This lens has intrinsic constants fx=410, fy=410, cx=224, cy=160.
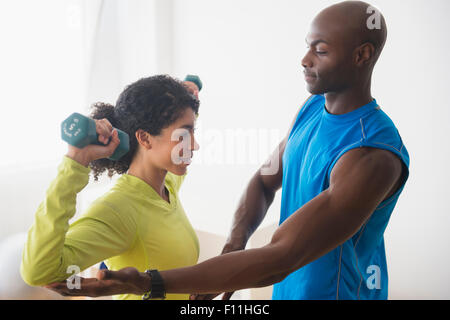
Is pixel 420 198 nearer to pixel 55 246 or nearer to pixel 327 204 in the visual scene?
pixel 327 204

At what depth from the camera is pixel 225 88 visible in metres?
2.53

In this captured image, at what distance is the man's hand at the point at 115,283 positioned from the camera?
2.04ft

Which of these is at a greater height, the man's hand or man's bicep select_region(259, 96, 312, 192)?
man's bicep select_region(259, 96, 312, 192)

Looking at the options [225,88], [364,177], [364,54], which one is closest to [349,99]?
[364,54]

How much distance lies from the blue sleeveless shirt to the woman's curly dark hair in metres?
0.31

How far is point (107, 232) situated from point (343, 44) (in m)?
0.60

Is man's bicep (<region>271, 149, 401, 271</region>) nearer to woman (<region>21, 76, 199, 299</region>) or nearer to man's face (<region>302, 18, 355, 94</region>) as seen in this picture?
man's face (<region>302, 18, 355, 94</region>)

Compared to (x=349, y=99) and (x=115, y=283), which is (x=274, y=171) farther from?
(x=115, y=283)

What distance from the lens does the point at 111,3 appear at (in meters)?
2.75

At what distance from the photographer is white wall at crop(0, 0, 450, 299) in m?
1.83

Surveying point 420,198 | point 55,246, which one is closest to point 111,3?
point 420,198

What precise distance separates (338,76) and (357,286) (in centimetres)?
47

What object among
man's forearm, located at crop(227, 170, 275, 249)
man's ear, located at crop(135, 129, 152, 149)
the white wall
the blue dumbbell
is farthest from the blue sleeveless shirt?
the white wall

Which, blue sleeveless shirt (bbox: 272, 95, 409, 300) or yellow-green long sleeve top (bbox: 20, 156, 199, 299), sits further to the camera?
blue sleeveless shirt (bbox: 272, 95, 409, 300)
